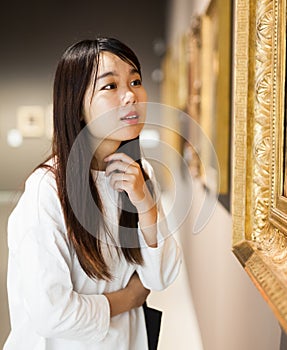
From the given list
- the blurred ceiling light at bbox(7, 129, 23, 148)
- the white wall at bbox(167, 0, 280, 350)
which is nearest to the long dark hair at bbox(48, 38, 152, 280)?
the white wall at bbox(167, 0, 280, 350)

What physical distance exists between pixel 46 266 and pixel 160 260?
10.4 inches

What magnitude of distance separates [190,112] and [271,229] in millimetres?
2907

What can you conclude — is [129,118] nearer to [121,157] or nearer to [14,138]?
[121,157]

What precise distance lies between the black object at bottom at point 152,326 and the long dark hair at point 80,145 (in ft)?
0.65

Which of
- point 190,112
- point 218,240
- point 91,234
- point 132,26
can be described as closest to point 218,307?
point 218,240

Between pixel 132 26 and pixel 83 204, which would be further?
pixel 132 26

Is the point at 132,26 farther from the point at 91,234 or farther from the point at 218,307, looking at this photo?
the point at 91,234

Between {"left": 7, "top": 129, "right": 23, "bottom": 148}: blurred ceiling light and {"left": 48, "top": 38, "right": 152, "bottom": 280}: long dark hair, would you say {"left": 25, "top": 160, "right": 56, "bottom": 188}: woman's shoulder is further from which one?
{"left": 7, "top": 129, "right": 23, "bottom": 148}: blurred ceiling light

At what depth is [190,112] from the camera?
4168 millimetres

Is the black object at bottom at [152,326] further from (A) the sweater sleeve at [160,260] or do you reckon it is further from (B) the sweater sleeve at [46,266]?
(B) the sweater sleeve at [46,266]

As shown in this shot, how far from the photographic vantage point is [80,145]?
1.26 meters

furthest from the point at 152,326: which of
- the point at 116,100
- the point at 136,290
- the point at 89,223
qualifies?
the point at 116,100

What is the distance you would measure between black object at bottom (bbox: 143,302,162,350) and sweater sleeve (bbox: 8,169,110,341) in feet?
0.66

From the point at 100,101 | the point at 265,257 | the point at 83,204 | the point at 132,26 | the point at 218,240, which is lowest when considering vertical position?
the point at 218,240
